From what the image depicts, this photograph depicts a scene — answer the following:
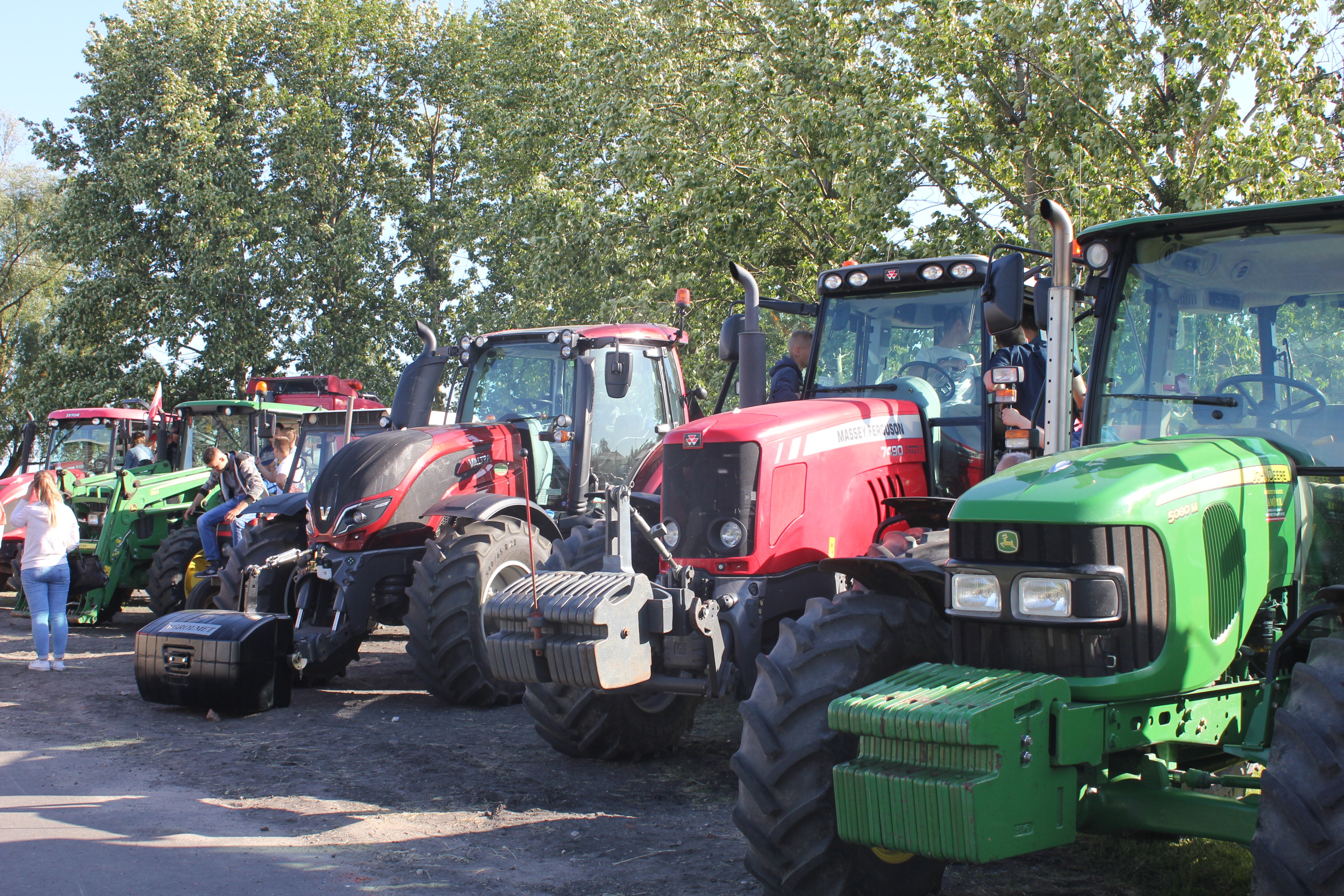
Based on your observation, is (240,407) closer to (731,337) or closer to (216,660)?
(216,660)

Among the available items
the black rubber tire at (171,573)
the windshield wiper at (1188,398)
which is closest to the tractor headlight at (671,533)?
the windshield wiper at (1188,398)

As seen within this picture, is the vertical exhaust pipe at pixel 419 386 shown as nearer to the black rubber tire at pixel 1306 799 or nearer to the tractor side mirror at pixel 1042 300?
the tractor side mirror at pixel 1042 300

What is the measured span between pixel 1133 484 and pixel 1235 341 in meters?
1.20

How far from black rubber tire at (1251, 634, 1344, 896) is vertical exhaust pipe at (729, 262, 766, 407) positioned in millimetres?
3480

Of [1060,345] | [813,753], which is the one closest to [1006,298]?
[1060,345]

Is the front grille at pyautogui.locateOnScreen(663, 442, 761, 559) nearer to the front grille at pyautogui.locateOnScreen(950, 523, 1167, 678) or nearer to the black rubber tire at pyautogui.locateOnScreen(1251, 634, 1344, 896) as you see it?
the front grille at pyautogui.locateOnScreen(950, 523, 1167, 678)

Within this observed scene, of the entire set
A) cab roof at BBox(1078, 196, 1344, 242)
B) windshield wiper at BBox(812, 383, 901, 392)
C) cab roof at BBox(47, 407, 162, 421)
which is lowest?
windshield wiper at BBox(812, 383, 901, 392)

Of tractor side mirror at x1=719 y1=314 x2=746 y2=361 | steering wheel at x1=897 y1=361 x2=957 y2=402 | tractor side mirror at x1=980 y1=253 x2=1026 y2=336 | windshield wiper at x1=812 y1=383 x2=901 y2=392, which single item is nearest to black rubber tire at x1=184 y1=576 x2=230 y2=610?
tractor side mirror at x1=719 y1=314 x2=746 y2=361

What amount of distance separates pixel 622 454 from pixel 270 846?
458cm

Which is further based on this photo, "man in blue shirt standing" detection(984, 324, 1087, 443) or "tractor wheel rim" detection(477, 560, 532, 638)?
"tractor wheel rim" detection(477, 560, 532, 638)

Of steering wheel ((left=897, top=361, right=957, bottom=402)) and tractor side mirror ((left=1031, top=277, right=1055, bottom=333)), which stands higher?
tractor side mirror ((left=1031, top=277, right=1055, bottom=333))

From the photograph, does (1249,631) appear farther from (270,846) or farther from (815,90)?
(815,90)

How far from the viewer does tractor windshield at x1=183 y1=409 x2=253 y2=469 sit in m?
14.5

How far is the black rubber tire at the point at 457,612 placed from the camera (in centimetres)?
765
